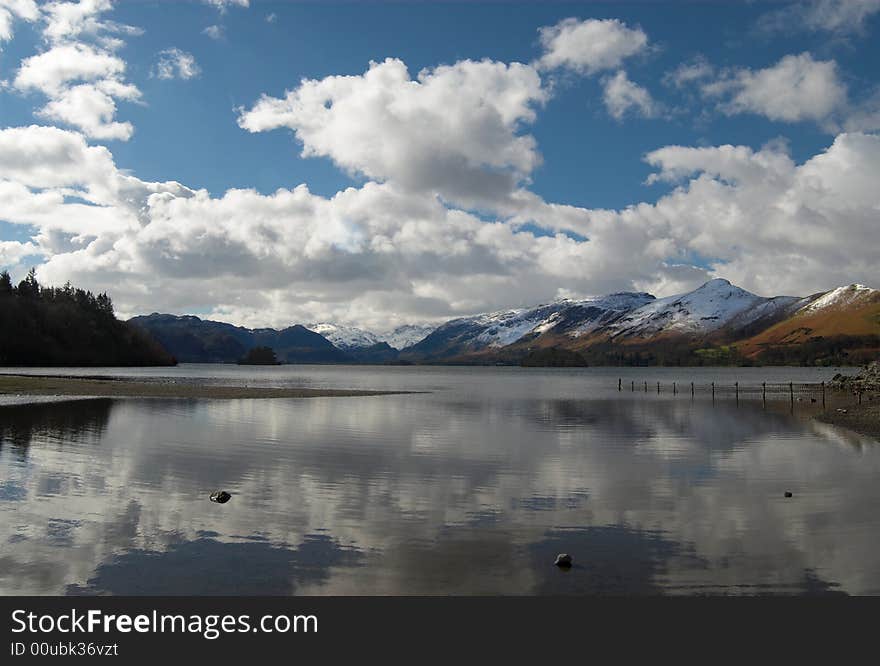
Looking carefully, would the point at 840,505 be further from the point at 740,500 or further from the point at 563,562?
the point at 563,562

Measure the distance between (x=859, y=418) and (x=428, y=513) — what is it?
201 ft

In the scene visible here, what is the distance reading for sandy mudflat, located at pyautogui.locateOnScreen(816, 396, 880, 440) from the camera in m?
56.4

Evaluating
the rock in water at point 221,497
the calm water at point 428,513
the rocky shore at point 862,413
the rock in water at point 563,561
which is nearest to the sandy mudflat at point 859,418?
the rocky shore at point 862,413

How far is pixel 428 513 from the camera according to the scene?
81.5 feet

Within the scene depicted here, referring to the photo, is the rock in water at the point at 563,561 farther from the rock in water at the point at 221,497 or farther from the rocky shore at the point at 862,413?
the rocky shore at the point at 862,413

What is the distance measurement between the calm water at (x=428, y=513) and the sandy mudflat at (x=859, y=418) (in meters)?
7.10

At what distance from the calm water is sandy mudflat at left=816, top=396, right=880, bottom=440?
23.3ft

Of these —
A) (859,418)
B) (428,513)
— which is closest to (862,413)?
(859,418)

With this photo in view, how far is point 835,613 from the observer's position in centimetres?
1518

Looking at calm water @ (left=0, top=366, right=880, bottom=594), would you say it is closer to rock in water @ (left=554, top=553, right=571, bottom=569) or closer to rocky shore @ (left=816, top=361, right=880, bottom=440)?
rock in water @ (left=554, top=553, right=571, bottom=569)

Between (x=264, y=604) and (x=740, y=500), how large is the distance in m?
21.5

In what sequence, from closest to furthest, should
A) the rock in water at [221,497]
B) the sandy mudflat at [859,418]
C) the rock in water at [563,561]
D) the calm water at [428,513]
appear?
the calm water at [428,513], the rock in water at [563,561], the rock in water at [221,497], the sandy mudflat at [859,418]

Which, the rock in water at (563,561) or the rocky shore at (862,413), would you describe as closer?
the rock in water at (563,561)

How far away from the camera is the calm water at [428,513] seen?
1727 cm
